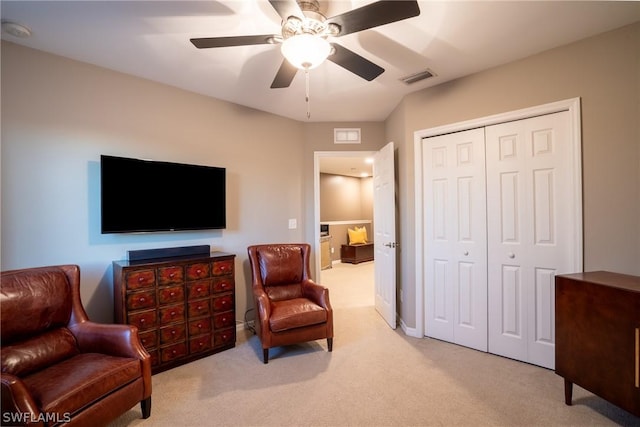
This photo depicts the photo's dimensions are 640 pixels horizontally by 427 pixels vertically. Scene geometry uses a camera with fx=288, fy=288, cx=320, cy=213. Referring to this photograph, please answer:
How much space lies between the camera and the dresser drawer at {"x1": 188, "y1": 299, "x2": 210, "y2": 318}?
2580mm

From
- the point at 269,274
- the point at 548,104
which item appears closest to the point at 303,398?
the point at 269,274

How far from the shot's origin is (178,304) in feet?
8.23

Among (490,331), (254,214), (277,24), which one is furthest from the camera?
(254,214)

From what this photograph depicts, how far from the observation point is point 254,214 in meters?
3.51

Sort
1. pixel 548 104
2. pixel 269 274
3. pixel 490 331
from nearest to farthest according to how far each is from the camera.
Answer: pixel 548 104
pixel 490 331
pixel 269 274

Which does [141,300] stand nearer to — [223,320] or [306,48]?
[223,320]

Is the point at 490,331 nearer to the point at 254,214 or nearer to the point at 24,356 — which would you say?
the point at 254,214

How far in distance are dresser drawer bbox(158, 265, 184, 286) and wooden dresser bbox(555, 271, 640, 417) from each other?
291 cm

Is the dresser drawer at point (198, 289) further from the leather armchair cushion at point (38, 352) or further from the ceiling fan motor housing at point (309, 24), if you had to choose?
the ceiling fan motor housing at point (309, 24)

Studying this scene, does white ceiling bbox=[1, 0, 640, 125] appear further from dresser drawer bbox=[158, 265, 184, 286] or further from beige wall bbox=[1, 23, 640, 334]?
dresser drawer bbox=[158, 265, 184, 286]

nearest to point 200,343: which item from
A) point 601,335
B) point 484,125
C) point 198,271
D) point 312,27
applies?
point 198,271

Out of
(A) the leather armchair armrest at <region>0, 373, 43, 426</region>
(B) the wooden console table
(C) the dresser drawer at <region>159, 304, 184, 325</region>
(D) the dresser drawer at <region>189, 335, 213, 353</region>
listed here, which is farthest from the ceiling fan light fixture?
(B) the wooden console table

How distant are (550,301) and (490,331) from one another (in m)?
0.58

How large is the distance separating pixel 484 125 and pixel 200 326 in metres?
3.23
